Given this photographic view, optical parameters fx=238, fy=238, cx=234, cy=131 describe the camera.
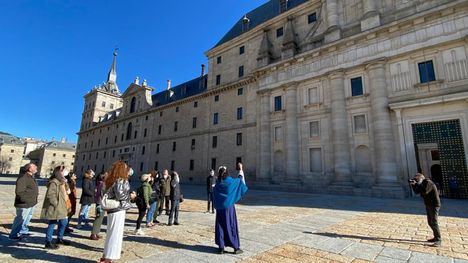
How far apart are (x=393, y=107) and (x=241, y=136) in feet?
50.5

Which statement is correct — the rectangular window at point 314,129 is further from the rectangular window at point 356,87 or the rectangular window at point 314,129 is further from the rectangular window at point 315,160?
the rectangular window at point 356,87

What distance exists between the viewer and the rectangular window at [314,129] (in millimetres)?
21484

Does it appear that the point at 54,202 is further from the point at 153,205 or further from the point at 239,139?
the point at 239,139

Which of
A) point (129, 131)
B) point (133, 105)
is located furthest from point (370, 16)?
point (129, 131)

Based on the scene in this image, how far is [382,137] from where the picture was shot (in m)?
17.4

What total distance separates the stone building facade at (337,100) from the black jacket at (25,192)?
60.0 ft

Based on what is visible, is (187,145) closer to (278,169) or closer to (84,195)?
(278,169)

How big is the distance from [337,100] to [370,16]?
7217 mm

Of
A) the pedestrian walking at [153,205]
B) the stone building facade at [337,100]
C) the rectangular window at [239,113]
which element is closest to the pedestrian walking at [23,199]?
the pedestrian walking at [153,205]

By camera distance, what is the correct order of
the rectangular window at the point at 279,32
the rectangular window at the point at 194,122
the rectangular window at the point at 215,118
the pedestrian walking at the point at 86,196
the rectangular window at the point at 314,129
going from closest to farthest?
1. the pedestrian walking at the point at 86,196
2. the rectangular window at the point at 314,129
3. the rectangular window at the point at 279,32
4. the rectangular window at the point at 215,118
5. the rectangular window at the point at 194,122

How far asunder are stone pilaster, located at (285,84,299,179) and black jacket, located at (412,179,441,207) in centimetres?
1585

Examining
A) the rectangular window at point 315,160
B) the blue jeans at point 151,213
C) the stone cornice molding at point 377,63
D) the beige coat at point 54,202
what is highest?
the stone cornice molding at point 377,63

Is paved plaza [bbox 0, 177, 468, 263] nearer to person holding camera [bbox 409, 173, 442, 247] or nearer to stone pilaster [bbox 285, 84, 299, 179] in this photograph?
person holding camera [bbox 409, 173, 442, 247]

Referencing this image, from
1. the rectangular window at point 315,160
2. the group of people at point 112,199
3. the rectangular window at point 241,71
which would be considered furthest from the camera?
the rectangular window at point 241,71
